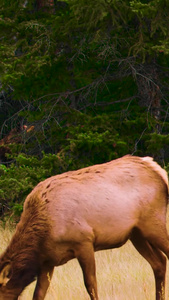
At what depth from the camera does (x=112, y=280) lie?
6715 millimetres

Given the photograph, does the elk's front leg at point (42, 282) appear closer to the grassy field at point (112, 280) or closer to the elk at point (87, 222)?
the elk at point (87, 222)

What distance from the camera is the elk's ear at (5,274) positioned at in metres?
5.07

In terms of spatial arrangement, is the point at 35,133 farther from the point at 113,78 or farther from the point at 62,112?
the point at 113,78

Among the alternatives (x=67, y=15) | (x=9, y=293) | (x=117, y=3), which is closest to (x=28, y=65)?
(x=67, y=15)

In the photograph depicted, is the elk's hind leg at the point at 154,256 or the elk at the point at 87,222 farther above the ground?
the elk at the point at 87,222

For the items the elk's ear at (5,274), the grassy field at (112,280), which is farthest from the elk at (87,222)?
the grassy field at (112,280)

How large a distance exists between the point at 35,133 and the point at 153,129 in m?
2.43

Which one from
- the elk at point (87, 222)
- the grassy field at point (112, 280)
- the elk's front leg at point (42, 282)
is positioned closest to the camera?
the elk at point (87, 222)

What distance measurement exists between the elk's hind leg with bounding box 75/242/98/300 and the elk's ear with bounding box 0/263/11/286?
592 mm

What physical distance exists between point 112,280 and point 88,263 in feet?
5.31

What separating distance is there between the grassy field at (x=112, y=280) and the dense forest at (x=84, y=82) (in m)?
2.91

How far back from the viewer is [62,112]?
1260cm

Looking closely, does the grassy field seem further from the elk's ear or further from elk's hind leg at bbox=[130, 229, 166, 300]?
the elk's ear

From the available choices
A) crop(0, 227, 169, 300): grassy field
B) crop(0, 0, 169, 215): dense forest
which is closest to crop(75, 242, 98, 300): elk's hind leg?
crop(0, 227, 169, 300): grassy field
